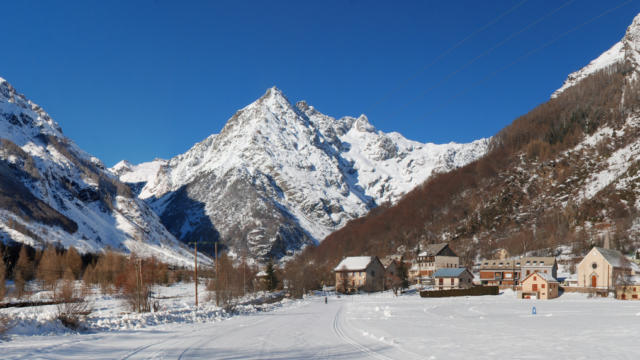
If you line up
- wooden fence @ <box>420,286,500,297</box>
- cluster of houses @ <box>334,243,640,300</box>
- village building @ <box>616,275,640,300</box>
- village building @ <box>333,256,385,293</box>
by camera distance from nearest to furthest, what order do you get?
village building @ <box>616,275,640,300</box> < cluster of houses @ <box>334,243,640,300</box> < wooden fence @ <box>420,286,500,297</box> < village building @ <box>333,256,385,293</box>

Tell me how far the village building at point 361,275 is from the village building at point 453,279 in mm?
17845

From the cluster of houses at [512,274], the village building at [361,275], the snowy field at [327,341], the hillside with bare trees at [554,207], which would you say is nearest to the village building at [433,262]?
the cluster of houses at [512,274]

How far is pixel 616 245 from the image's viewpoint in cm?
12056

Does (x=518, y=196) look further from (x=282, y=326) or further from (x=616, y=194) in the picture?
(x=282, y=326)

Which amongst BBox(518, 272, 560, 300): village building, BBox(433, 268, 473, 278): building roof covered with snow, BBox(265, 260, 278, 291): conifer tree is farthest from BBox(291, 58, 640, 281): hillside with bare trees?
BBox(518, 272, 560, 300): village building

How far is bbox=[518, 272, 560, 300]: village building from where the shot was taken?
75.2m

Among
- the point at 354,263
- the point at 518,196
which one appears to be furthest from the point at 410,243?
the point at 354,263

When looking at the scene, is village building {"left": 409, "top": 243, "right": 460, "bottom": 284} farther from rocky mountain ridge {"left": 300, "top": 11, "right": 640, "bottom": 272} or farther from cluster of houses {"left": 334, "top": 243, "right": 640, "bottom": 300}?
rocky mountain ridge {"left": 300, "top": 11, "right": 640, "bottom": 272}

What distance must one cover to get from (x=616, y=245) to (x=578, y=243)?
10.4 metres

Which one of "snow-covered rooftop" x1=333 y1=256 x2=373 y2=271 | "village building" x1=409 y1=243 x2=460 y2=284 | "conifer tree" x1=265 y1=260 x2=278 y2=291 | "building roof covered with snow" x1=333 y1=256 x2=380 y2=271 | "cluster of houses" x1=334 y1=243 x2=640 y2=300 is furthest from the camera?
"village building" x1=409 y1=243 x2=460 y2=284

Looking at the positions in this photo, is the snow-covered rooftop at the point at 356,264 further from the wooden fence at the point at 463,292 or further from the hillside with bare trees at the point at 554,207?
the wooden fence at the point at 463,292

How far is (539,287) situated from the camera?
7594 centimetres

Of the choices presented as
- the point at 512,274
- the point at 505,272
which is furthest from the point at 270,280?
the point at 512,274

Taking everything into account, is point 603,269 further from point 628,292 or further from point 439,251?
Answer: point 439,251
